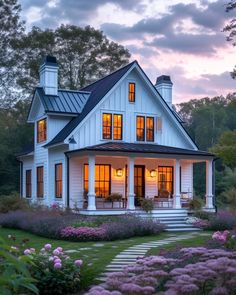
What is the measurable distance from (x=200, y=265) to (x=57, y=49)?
126 feet

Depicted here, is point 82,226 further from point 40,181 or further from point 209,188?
point 40,181

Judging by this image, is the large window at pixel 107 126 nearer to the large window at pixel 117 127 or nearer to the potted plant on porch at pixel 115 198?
the large window at pixel 117 127

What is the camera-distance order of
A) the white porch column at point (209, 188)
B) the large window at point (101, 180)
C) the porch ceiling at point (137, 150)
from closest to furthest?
the porch ceiling at point (137, 150) < the large window at point (101, 180) < the white porch column at point (209, 188)

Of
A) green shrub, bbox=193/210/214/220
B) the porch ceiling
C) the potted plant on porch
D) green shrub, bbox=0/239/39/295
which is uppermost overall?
the porch ceiling

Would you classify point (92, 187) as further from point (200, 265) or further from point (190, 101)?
point (190, 101)

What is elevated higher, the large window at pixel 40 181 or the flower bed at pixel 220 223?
the large window at pixel 40 181

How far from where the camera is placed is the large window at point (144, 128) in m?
25.1

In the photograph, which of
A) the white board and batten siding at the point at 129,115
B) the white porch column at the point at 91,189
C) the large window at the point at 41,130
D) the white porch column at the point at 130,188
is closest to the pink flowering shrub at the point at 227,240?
the white porch column at the point at 91,189

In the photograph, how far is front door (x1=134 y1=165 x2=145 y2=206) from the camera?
992 inches

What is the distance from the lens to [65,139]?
73.9ft

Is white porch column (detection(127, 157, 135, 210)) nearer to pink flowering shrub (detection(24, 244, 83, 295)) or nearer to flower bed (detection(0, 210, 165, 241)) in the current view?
flower bed (detection(0, 210, 165, 241))

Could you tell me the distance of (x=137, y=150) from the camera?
22141 millimetres

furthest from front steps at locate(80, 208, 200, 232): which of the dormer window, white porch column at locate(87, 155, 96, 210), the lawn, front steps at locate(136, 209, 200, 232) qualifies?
the dormer window

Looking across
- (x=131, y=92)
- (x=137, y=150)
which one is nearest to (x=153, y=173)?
(x=137, y=150)
